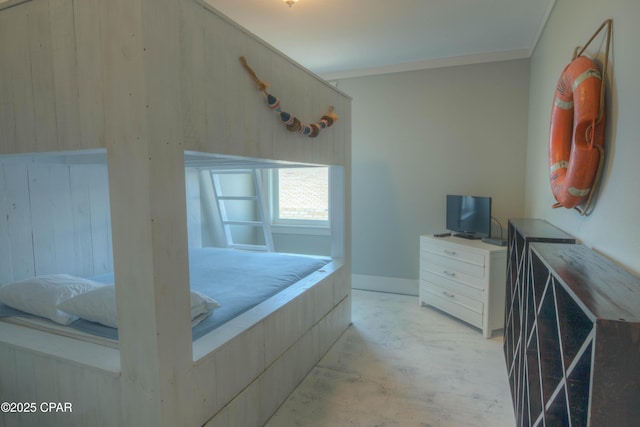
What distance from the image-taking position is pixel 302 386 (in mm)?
2225

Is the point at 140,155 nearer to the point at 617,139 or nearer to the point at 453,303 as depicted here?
the point at 617,139

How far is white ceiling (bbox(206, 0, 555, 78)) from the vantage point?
2465 millimetres

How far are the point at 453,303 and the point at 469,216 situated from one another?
2.62ft

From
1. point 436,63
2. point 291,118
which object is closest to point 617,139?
point 291,118

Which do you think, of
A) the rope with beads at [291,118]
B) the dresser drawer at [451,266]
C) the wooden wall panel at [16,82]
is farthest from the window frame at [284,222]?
the wooden wall panel at [16,82]

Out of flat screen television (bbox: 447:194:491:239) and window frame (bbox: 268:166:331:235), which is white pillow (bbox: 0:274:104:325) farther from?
flat screen television (bbox: 447:194:491:239)

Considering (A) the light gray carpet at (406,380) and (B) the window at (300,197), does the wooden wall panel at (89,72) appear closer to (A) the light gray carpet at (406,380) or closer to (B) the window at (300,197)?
(A) the light gray carpet at (406,380)

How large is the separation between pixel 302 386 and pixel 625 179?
190 cm

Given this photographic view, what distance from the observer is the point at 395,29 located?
2.86m

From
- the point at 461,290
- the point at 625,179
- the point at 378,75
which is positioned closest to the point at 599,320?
the point at 625,179

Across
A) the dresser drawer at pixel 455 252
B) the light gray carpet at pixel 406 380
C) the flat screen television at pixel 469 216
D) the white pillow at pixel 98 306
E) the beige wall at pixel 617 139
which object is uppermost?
the beige wall at pixel 617 139

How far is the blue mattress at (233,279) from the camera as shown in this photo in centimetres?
169

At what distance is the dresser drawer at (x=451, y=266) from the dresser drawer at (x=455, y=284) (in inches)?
1.8

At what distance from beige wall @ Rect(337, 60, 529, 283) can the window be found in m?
0.49
